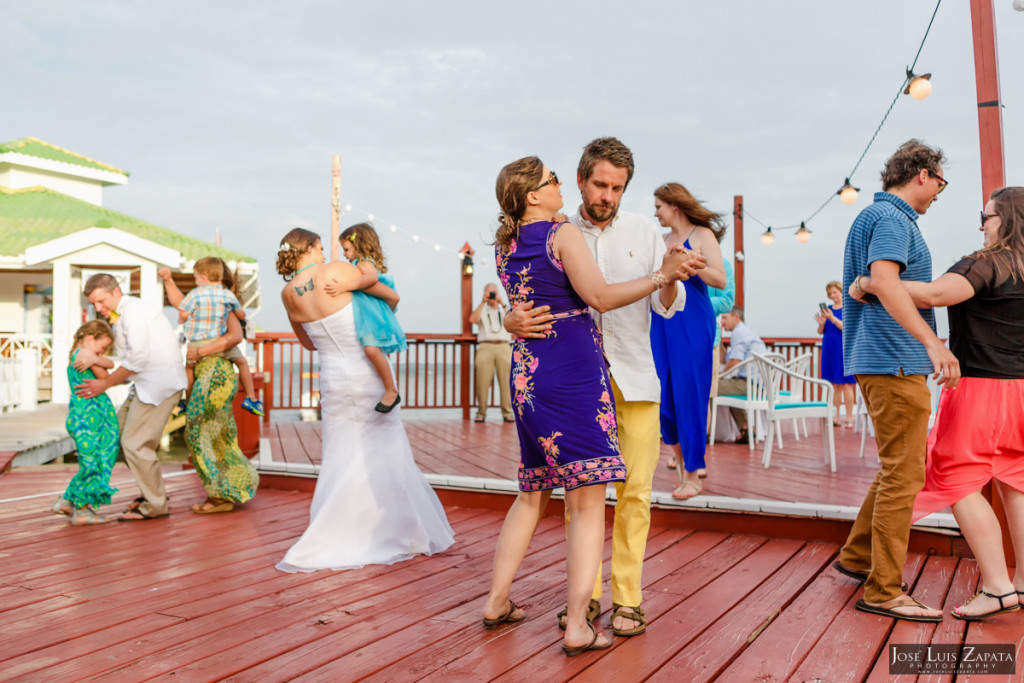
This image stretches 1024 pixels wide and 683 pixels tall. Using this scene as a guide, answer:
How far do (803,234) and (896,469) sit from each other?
13.7 meters

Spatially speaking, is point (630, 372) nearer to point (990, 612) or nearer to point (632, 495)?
point (632, 495)

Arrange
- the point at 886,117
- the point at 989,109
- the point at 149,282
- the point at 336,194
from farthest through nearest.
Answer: the point at 336,194
the point at 149,282
the point at 886,117
the point at 989,109

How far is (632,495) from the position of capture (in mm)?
2281

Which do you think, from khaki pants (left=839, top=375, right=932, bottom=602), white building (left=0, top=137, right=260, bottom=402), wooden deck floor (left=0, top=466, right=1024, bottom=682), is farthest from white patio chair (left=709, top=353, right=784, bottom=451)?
white building (left=0, top=137, right=260, bottom=402)

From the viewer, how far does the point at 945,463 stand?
237cm

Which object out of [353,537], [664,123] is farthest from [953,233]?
[664,123]

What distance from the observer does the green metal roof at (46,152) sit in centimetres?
1465

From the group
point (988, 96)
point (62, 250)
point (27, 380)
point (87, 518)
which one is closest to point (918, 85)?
point (988, 96)

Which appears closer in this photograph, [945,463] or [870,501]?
[945,463]

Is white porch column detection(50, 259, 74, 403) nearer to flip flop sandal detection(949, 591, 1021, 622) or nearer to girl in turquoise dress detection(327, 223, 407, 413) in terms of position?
girl in turquoise dress detection(327, 223, 407, 413)

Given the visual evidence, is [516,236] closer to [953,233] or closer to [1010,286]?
[1010,286]

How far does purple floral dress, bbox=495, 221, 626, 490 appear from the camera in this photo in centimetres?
201

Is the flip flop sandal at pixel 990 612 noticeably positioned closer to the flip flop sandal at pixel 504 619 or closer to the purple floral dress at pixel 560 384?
the purple floral dress at pixel 560 384

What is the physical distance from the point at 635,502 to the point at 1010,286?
1405 mm
